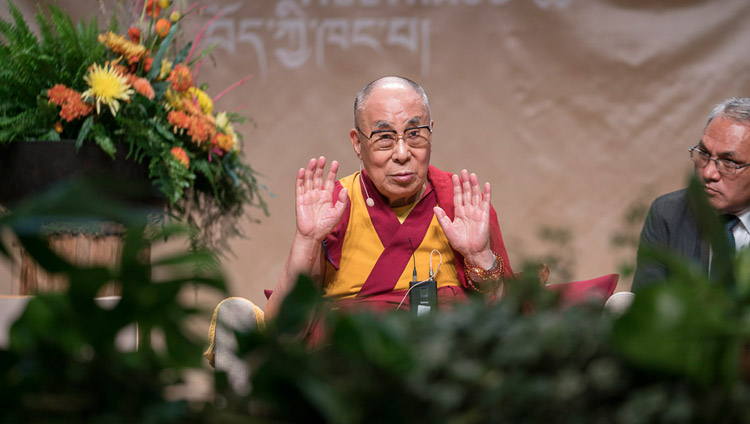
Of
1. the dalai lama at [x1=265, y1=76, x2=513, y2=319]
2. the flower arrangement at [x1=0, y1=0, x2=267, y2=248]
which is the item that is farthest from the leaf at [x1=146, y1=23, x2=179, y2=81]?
the dalai lama at [x1=265, y1=76, x2=513, y2=319]

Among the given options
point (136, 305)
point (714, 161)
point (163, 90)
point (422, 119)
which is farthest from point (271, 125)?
point (136, 305)

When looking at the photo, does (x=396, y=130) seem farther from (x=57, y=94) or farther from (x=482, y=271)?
(x=57, y=94)

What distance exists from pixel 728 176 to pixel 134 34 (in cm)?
184

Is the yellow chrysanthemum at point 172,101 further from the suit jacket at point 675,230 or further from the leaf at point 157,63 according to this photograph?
the suit jacket at point 675,230

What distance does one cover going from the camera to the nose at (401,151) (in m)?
1.96

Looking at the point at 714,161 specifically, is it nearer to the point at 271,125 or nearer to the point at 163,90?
the point at 163,90

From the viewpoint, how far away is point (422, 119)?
1994 mm

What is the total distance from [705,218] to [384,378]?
237mm

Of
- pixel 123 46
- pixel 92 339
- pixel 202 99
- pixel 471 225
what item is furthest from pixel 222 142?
pixel 92 339

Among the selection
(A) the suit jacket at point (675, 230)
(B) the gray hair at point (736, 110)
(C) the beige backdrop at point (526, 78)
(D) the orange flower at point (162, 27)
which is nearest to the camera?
(A) the suit jacket at point (675, 230)

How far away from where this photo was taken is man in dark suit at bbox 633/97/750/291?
79.8 inches

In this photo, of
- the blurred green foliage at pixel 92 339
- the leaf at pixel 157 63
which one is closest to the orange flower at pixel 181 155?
the leaf at pixel 157 63

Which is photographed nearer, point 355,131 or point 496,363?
point 496,363

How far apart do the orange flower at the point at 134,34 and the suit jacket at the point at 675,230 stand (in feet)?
5.34
